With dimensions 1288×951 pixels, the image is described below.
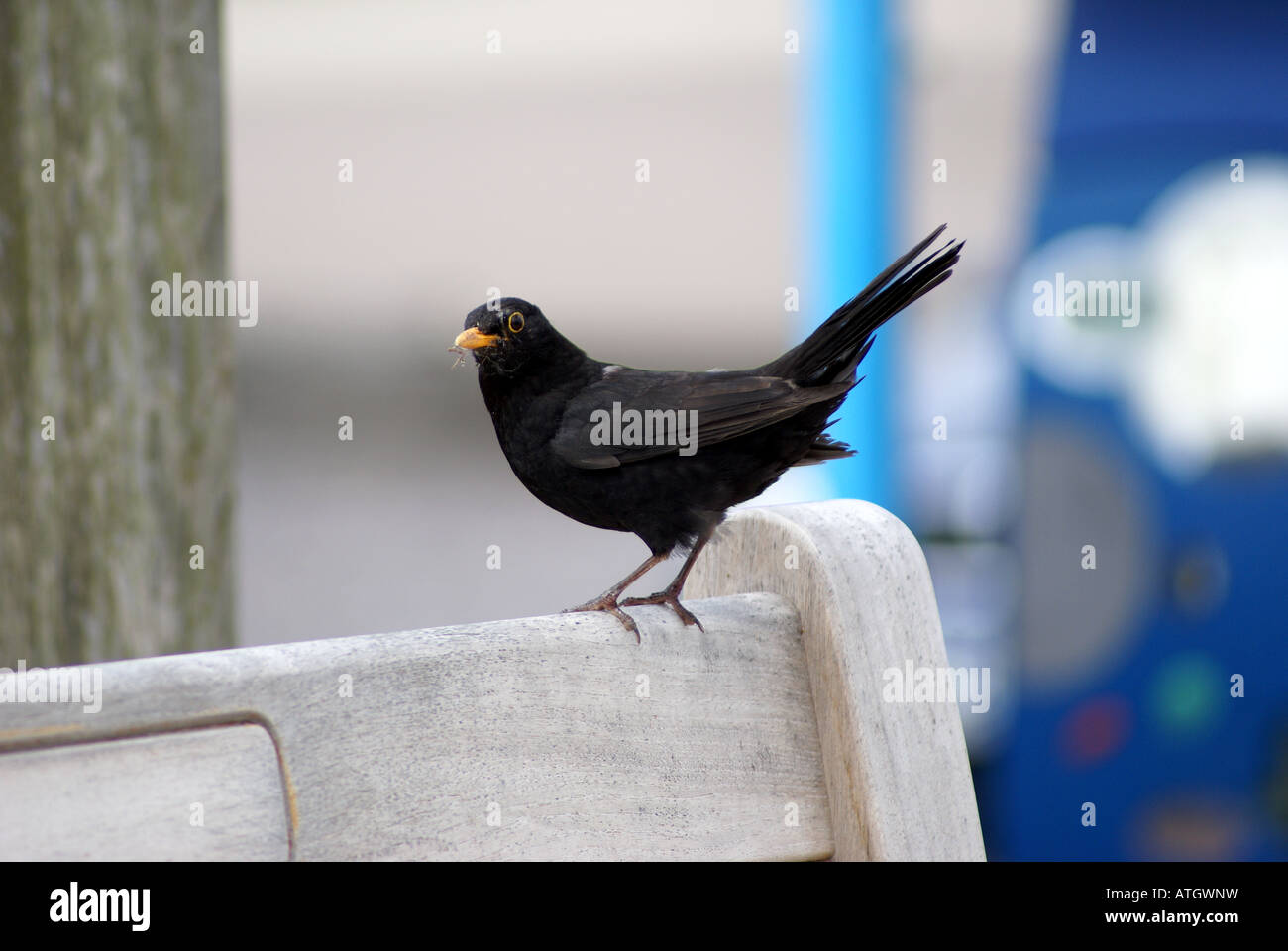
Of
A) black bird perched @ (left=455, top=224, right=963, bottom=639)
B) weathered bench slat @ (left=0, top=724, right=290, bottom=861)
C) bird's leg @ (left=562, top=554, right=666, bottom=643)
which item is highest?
black bird perched @ (left=455, top=224, right=963, bottom=639)

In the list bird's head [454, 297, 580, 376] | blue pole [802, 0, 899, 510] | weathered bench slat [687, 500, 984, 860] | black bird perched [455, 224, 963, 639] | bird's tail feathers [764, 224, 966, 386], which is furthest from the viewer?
blue pole [802, 0, 899, 510]

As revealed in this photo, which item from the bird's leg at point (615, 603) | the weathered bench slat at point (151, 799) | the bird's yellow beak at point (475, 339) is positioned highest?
the bird's yellow beak at point (475, 339)

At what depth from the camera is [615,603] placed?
230cm

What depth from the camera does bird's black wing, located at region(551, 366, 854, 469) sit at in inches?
106

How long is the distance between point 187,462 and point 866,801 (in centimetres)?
122

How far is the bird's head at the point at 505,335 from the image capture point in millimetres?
2809

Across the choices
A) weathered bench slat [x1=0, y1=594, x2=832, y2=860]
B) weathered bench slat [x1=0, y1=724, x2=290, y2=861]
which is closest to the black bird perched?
weathered bench slat [x1=0, y1=594, x2=832, y2=860]

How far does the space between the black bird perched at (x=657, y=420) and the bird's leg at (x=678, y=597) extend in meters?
0.06

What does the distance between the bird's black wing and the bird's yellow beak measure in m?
0.20

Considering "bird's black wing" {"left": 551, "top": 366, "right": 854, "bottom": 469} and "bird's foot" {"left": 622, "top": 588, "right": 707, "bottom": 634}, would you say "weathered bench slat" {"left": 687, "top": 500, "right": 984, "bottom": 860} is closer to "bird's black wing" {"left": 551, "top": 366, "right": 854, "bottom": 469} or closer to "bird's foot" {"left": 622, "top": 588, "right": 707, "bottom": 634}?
"bird's foot" {"left": 622, "top": 588, "right": 707, "bottom": 634}

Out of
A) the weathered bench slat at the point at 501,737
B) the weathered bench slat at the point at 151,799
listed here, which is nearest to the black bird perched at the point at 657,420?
the weathered bench slat at the point at 501,737

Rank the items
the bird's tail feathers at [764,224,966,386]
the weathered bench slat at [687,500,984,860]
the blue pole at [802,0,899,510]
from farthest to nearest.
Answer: the blue pole at [802,0,899,510] < the bird's tail feathers at [764,224,966,386] < the weathered bench slat at [687,500,984,860]

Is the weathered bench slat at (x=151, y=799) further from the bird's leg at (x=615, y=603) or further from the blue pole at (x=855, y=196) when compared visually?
the blue pole at (x=855, y=196)

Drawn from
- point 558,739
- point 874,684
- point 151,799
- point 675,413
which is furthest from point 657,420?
point 151,799
